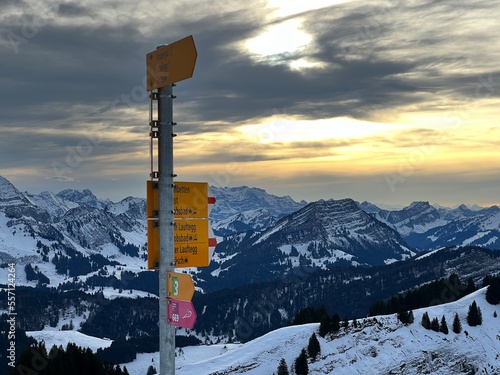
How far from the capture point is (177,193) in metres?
16.8

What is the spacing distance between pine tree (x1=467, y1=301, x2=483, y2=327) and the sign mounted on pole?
5571 inches

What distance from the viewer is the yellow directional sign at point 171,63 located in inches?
589

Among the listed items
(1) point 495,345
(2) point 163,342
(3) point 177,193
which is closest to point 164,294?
(2) point 163,342

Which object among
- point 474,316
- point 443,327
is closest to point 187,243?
point 443,327

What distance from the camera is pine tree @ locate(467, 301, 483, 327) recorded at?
143625mm

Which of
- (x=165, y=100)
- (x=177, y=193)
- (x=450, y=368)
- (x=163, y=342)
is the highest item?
(x=165, y=100)

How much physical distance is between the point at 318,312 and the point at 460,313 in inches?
1902

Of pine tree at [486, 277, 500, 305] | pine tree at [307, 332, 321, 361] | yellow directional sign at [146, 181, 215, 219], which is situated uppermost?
yellow directional sign at [146, 181, 215, 219]

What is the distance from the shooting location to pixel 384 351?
131 meters

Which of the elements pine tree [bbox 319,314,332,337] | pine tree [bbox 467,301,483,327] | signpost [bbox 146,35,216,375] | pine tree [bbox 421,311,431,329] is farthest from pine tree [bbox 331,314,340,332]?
signpost [bbox 146,35,216,375]

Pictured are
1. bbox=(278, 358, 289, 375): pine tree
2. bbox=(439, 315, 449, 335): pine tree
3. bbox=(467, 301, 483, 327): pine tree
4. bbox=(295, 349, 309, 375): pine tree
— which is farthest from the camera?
bbox=(467, 301, 483, 327): pine tree

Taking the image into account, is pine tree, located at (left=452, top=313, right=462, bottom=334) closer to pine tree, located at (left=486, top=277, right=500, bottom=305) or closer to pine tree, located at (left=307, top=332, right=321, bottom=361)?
pine tree, located at (left=486, top=277, right=500, bottom=305)

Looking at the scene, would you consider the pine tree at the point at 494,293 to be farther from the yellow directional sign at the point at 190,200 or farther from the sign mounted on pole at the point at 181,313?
the sign mounted on pole at the point at 181,313

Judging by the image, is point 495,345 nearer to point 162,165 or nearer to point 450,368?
point 450,368
